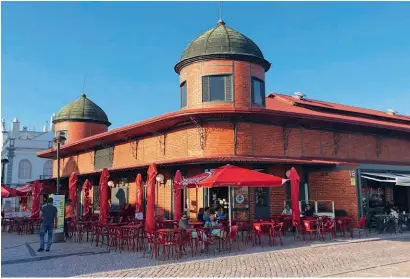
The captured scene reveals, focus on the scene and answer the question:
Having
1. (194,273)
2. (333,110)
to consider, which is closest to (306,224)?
(194,273)

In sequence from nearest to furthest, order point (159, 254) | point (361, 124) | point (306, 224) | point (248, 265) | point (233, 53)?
1. point (248, 265)
2. point (159, 254)
3. point (306, 224)
4. point (233, 53)
5. point (361, 124)

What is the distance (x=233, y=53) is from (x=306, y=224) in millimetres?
8205

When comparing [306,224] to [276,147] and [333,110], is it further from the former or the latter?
[333,110]

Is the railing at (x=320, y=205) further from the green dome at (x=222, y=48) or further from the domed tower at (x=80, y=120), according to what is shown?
the domed tower at (x=80, y=120)

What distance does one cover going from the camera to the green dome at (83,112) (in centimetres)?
3053

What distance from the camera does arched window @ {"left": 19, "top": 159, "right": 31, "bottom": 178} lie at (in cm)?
5009

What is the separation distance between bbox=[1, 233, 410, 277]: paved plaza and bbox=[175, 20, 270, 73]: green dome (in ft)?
28.8

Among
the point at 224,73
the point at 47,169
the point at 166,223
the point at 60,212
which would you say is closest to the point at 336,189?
the point at 224,73

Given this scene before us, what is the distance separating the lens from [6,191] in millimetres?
20734

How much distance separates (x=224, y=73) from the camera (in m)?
17.8

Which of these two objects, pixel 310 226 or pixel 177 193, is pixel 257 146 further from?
pixel 177 193

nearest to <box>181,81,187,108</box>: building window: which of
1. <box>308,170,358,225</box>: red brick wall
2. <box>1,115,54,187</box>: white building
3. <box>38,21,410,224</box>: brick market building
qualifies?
<box>38,21,410,224</box>: brick market building

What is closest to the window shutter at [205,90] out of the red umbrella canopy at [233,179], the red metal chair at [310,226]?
the red umbrella canopy at [233,179]

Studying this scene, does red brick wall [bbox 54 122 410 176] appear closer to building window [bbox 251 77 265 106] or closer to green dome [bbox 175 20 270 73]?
building window [bbox 251 77 265 106]
